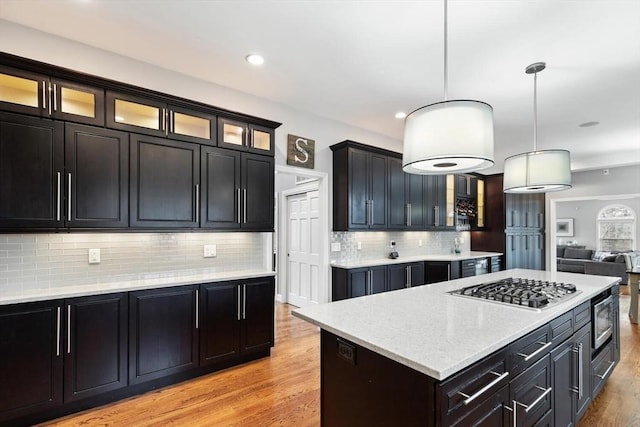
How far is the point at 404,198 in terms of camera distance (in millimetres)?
4891

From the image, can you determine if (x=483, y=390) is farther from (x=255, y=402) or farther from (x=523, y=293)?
(x=255, y=402)

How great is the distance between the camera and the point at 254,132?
3410 mm

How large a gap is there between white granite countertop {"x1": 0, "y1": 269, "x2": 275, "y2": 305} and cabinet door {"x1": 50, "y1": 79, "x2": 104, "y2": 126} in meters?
1.30

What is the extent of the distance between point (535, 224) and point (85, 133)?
7.99 m

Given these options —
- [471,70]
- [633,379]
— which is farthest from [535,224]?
[471,70]

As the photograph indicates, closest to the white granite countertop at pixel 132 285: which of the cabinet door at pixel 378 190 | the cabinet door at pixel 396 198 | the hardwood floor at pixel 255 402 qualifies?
the hardwood floor at pixel 255 402

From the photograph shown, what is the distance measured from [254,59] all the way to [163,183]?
1.41 m

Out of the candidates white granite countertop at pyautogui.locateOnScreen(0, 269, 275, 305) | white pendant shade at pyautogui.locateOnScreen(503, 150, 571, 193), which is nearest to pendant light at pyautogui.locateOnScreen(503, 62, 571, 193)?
white pendant shade at pyautogui.locateOnScreen(503, 150, 571, 193)

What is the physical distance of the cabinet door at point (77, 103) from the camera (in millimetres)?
2369

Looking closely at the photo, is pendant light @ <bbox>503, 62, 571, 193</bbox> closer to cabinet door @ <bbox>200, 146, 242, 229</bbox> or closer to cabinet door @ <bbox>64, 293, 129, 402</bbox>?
cabinet door @ <bbox>200, 146, 242, 229</bbox>

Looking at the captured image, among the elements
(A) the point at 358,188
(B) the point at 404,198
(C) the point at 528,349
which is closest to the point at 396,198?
(B) the point at 404,198

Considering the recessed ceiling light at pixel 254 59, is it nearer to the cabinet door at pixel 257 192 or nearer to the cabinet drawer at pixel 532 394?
the cabinet door at pixel 257 192

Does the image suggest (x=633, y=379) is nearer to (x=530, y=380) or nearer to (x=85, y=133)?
(x=530, y=380)

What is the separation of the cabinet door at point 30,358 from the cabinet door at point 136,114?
57.7 inches
